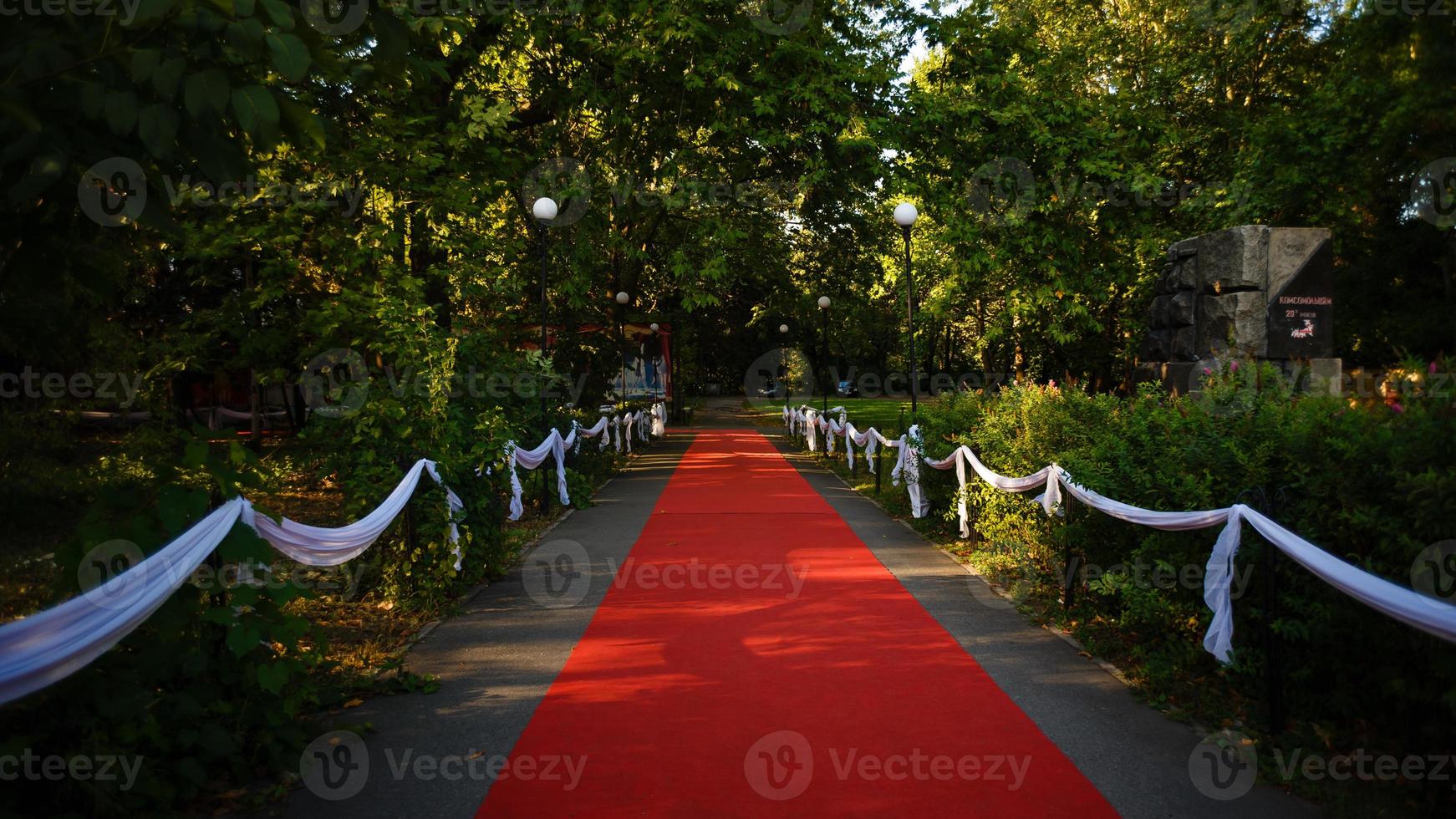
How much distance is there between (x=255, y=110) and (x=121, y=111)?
467mm

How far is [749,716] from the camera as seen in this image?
5.34 m

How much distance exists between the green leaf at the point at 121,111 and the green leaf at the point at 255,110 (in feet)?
1.09

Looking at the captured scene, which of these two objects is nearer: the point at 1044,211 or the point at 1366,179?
the point at 1044,211

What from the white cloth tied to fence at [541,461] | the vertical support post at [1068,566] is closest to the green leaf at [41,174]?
the vertical support post at [1068,566]

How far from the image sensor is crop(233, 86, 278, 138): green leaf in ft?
9.49

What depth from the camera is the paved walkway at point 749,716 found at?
429 cm

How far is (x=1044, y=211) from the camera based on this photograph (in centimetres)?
1520

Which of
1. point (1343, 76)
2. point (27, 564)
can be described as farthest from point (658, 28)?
point (1343, 76)

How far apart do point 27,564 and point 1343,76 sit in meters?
25.5

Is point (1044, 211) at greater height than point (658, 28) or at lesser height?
lesser

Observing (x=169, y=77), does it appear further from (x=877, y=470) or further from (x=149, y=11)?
(x=877, y=470)

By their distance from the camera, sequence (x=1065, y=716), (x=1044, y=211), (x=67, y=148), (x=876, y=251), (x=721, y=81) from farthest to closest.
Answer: (x=876, y=251), (x=1044, y=211), (x=721, y=81), (x=1065, y=716), (x=67, y=148)

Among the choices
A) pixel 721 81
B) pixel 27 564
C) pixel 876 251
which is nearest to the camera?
pixel 27 564

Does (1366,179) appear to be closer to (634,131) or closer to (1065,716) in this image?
(634,131)
